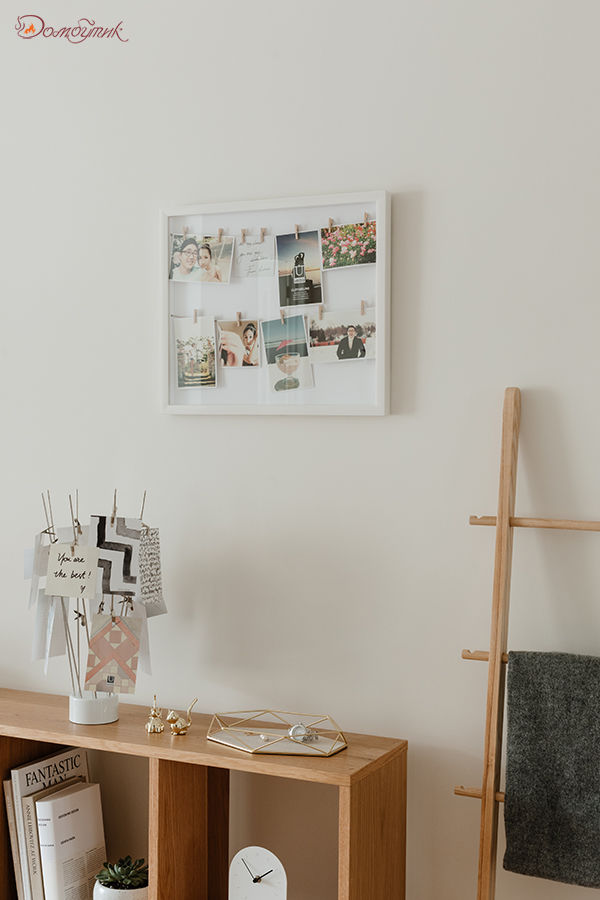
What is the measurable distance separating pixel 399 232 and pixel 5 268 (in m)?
0.92

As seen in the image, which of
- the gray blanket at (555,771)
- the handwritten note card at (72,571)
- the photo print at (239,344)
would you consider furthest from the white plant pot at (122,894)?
the photo print at (239,344)

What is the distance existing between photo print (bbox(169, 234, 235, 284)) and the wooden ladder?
635 millimetres

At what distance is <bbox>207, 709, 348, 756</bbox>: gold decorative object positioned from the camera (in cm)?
163

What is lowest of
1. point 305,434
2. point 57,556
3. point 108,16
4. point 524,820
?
point 524,820

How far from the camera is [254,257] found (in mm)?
1901

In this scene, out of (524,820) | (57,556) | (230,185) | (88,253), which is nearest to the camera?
(524,820)

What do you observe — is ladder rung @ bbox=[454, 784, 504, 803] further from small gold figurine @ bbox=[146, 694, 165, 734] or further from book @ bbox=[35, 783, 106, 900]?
book @ bbox=[35, 783, 106, 900]

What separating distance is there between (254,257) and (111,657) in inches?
32.5

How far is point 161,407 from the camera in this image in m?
1.98

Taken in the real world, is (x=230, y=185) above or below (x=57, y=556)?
above

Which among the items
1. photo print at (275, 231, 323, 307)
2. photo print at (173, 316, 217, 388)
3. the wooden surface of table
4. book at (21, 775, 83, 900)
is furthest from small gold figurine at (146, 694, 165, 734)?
photo print at (275, 231, 323, 307)

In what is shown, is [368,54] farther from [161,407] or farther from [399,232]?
[161,407]

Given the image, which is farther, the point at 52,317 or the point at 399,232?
the point at 52,317

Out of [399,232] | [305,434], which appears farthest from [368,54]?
[305,434]
